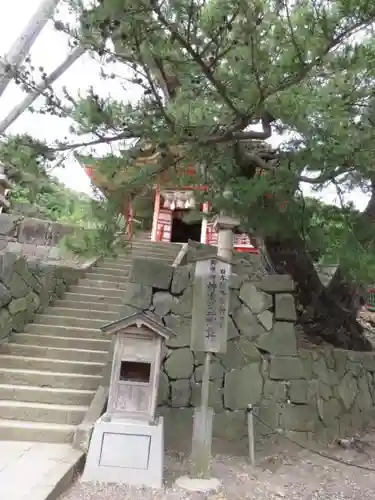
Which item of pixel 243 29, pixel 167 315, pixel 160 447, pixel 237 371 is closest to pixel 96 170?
pixel 243 29

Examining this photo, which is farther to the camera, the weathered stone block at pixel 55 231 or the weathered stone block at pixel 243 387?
the weathered stone block at pixel 55 231

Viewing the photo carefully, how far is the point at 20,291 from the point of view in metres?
Result: 5.82

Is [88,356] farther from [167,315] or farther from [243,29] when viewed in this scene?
[243,29]

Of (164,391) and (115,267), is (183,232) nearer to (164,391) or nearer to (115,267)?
(115,267)

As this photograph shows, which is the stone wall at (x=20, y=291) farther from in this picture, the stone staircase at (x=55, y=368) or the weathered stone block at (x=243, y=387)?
the weathered stone block at (x=243, y=387)

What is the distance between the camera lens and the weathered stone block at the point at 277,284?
500 centimetres

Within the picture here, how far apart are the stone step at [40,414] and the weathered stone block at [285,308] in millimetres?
2495

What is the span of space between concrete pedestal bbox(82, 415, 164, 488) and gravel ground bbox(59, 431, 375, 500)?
9 cm

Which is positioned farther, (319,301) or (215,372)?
(319,301)

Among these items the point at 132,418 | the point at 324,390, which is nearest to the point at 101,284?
the point at 324,390

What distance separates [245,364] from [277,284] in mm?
1044

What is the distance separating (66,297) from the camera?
23.4 feet

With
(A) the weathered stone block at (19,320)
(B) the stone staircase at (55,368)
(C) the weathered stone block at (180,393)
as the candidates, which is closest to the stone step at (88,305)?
(B) the stone staircase at (55,368)

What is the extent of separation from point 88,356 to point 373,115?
14.0ft
